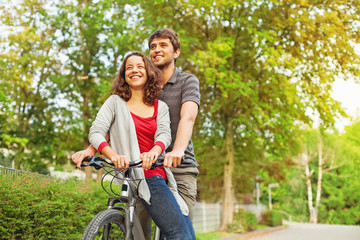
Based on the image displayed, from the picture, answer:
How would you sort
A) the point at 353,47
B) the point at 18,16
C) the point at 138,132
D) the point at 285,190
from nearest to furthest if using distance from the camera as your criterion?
the point at 138,132 < the point at 353,47 < the point at 18,16 < the point at 285,190

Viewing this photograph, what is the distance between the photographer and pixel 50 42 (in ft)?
67.4

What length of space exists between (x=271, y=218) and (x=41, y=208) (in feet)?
88.4

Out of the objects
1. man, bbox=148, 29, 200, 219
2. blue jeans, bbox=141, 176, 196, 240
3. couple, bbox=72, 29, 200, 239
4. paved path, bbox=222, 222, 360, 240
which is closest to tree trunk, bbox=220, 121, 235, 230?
paved path, bbox=222, 222, 360, 240

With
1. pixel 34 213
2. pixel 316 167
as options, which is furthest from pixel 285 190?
pixel 34 213

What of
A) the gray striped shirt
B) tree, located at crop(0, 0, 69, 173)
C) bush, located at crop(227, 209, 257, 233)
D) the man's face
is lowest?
bush, located at crop(227, 209, 257, 233)

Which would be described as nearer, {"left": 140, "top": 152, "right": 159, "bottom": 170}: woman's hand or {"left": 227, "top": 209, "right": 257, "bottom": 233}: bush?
{"left": 140, "top": 152, "right": 159, "bottom": 170}: woman's hand

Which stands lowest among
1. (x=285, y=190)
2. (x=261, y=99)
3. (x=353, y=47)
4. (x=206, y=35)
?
(x=285, y=190)

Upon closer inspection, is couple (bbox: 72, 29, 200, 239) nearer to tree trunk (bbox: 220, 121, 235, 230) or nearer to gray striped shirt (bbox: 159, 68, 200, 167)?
gray striped shirt (bbox: 159, 68, 200, 167)

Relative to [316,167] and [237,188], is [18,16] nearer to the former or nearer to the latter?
[237,188]

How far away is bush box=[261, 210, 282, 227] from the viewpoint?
1178 inches

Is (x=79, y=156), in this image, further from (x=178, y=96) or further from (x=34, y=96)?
(x=34, y=96)

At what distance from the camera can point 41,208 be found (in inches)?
196

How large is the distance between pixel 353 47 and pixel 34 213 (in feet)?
47.2

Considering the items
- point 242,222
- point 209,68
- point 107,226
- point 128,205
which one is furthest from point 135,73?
point 242,222
